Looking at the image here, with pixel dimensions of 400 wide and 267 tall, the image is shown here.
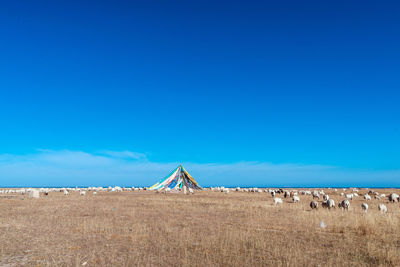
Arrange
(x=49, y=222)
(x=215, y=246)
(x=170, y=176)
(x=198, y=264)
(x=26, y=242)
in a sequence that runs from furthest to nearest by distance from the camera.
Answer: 1. (x=170, y=176)
2. (x=49, y=222)
3. (x=26, y=242)
4. (x=215, y=246)
5. (x=198, y=264)

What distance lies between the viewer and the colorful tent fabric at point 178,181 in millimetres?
57203

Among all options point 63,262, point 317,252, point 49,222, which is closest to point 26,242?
point 63,262

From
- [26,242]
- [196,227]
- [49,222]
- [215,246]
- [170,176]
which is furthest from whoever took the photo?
[170,176]

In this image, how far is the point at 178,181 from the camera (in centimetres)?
5750

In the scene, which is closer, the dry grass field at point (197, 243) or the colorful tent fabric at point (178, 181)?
the dry grass field at point (197, 243)

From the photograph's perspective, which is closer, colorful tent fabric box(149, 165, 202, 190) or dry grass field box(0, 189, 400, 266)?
dry grass field box(0, 189, 400, 266)

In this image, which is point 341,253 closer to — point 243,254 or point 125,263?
point 243,254

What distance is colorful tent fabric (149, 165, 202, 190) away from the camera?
57.2m

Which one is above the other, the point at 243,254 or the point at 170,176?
the point at 170,176

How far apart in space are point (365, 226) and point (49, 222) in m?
16.5

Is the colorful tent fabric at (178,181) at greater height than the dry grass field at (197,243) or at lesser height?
greater

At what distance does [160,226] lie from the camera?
577 inches

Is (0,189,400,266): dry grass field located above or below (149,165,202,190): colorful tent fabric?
below

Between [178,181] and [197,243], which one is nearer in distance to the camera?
[197,243]
